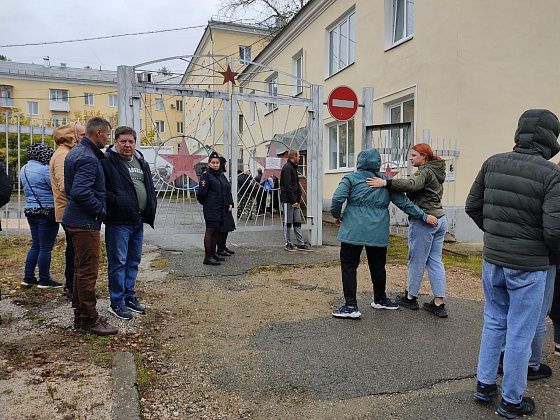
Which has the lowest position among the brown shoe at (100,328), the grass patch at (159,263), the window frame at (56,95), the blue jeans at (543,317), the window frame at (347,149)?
the grass patch at (159,263)

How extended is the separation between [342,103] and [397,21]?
5340mm

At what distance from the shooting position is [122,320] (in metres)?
4.32

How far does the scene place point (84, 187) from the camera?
3.69 metres

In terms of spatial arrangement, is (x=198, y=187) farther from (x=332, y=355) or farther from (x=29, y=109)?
(x=29, y=109)

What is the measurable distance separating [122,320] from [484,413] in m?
3.22

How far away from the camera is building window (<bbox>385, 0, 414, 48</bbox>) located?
1116 cm

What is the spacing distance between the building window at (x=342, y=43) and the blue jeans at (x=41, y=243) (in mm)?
10733

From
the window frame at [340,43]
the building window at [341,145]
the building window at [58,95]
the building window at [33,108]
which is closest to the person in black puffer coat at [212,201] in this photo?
the building window at [341,145]

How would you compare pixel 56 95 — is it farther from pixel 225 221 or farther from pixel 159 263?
pixel 225 221

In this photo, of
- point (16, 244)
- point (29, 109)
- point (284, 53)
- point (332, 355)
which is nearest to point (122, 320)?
point (332, 355)

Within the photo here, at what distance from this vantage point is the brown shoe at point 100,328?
392cm

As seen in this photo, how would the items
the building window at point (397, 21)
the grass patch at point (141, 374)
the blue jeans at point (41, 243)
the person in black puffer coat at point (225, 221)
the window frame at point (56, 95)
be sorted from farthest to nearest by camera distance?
1. the window frame at point (56, 95)
2. the building window at point (397, 21)
3. the person in black puffer coat at point (225, 221)
4. the blue jeans at point (41, 243)
5. the grass patch at point (141, 374)

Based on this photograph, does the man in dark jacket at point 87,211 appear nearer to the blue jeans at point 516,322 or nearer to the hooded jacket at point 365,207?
the hooded jacket at point 365,207

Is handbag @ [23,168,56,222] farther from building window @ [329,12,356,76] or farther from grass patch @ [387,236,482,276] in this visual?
building window @ [329,12,356,76]
